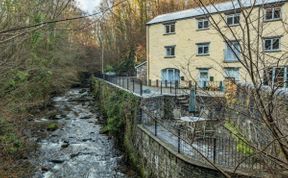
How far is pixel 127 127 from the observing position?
18438 millimetres

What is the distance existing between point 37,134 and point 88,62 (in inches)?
1283

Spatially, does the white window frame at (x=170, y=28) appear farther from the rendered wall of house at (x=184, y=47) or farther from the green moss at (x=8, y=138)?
the green moss at (x=8, y=138)

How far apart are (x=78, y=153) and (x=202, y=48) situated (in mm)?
16290

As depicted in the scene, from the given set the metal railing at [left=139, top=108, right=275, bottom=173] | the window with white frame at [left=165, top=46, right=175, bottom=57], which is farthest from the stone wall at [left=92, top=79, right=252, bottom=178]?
the window with white frame at [left=165, top=46, right=175, bottom=57]

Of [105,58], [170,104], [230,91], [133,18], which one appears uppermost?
[133,18]

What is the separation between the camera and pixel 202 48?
27797 millimetres

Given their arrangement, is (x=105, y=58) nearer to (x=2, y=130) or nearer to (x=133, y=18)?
(x=133, y=18)

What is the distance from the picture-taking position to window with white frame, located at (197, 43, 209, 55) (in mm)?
27422

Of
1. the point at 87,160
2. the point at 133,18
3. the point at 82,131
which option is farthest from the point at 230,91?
the point at 133,18

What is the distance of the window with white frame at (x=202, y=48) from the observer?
2742 centimetres

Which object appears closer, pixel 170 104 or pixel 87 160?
pixel 87 160

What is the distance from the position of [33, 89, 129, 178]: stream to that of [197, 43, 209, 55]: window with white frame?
1209 centimetres

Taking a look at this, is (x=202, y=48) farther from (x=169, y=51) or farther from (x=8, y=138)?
(x=8, y=138)

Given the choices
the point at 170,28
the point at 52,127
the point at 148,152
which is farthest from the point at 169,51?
the point at 148,152
